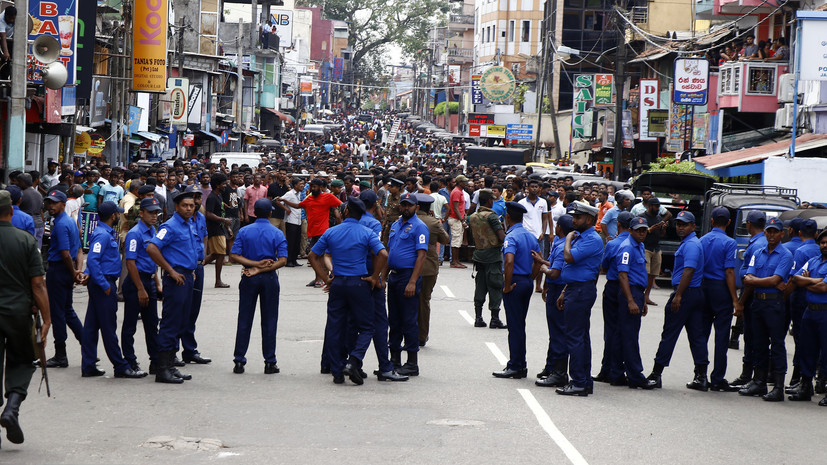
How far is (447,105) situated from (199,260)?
92.9m

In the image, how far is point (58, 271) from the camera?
10.5 metres

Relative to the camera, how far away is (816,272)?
10.3m

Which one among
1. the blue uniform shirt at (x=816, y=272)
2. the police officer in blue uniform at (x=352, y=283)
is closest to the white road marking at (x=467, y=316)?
the police officer in blue uniform at (x=352, y=283)

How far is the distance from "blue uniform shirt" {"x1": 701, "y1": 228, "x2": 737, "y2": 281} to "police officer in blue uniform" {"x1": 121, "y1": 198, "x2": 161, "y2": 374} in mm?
5524

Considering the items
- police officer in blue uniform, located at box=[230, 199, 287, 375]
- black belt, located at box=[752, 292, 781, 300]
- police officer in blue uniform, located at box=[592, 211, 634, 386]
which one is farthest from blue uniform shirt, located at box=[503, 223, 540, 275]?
police officer in blue uniform, located at box=[230, 199, 287, 375]

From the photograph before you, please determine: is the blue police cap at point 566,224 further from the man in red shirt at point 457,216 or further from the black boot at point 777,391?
the man in red shirt at point 457,216

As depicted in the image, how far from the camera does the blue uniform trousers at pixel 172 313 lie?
32.8 ft

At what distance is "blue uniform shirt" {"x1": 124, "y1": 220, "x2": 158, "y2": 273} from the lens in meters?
10.2

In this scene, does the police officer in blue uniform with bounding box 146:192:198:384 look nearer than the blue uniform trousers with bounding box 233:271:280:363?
Yes

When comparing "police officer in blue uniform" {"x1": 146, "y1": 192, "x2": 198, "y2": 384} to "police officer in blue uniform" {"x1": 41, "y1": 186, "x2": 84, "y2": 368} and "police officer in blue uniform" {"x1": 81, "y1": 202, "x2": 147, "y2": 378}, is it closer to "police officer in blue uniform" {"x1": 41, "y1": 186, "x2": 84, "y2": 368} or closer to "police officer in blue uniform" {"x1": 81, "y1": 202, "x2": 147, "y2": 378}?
"police officer in blue uniform" {"x1": 81, "y1": 202, "x2": 147, "y2": 378}

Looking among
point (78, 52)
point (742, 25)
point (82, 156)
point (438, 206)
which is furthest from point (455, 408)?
point (742, 25)

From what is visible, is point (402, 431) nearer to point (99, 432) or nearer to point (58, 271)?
point (99, 432)

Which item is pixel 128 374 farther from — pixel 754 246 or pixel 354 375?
pixel 754 246

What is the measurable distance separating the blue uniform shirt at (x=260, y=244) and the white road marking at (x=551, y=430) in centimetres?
280
